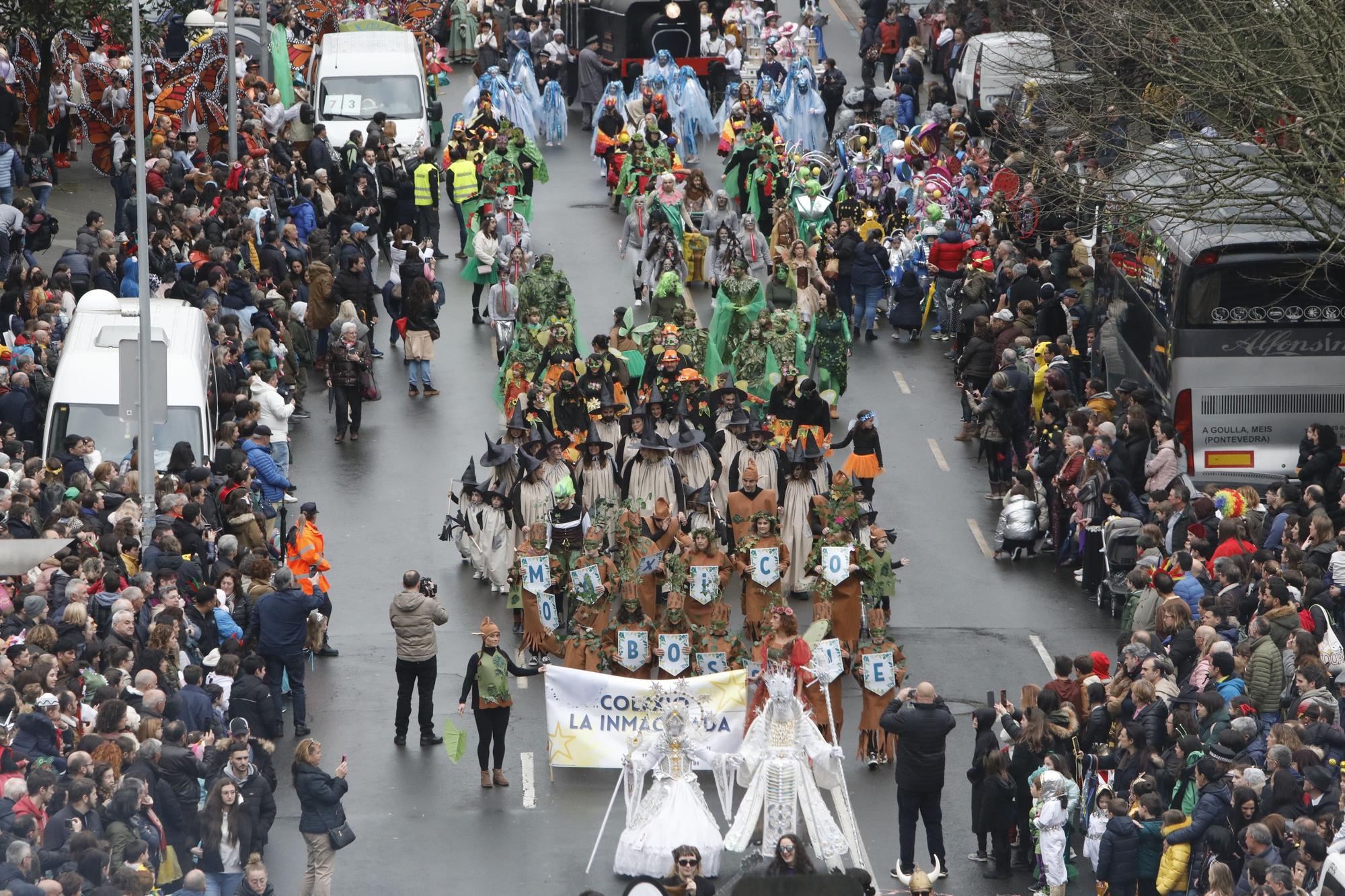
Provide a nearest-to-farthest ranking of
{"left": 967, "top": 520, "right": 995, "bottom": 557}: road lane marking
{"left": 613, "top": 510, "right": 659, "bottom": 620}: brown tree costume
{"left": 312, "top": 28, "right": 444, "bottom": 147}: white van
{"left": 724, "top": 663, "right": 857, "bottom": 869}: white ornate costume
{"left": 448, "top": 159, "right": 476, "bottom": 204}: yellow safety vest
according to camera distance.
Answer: {"left": 724, "top": 663, "right": 857, "bottom": 869}: white ornate costume, {"left": 613, "top": 510, "right": 659, "bottom": 620}: brown tree costume, {"left": 967, "top": 520, "right": 995, "bottom": 557}: road lane marking, {"left": 448, "top": 159, "right": 476, "bottom": 204}: yellow safety vest, {"left": 312, "top": 28, "right": 444, "bottom": 147}: white van

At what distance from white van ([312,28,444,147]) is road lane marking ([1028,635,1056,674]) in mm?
16140

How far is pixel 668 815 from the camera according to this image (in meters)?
16.5

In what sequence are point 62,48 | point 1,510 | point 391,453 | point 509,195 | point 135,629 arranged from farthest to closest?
1. point 62,48
2. point 509,195
3. point 391,453
4. point 1,510
5. point 135,629

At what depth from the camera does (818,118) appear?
128ft

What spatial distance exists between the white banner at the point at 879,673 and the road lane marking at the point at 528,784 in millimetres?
2797

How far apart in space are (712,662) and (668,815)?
121 inches

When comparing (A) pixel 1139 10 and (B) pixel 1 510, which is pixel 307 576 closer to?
(B) pixel 1 510

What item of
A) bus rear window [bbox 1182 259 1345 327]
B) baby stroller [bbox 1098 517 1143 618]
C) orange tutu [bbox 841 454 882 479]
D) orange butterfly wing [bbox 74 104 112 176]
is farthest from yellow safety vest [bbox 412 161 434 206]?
baby stroller [bbox 1098 517 1143 618]

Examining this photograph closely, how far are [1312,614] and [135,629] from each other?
29.3ft

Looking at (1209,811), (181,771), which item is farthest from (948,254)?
(181,771)

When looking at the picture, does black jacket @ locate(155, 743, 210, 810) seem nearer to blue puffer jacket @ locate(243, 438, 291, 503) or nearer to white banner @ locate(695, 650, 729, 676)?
white banner @ locate(695, 650, 729, 676)

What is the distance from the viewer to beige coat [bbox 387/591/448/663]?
62.2 feet

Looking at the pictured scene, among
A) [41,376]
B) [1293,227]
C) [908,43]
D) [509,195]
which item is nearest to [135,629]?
[41,376]

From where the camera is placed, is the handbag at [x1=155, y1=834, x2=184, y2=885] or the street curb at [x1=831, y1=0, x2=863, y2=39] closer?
the handbag at [x1=155, y1=834, x2=184, y2=885]
